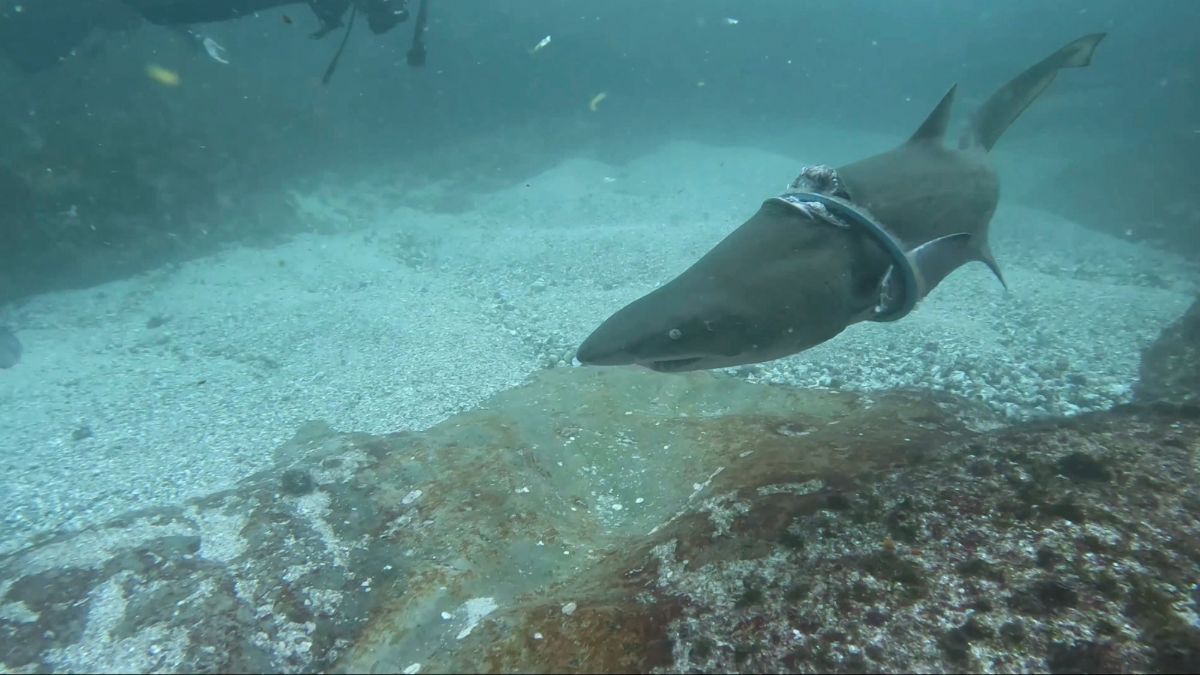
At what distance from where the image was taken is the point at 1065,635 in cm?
185

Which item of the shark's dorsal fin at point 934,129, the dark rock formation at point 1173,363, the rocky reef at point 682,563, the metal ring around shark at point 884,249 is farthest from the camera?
the dark rock formation at point 1173,363

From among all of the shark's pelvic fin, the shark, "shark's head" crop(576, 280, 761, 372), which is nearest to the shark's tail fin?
the shark

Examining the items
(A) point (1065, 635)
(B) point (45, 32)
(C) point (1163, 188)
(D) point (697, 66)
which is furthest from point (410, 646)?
(D) point (697, 66)

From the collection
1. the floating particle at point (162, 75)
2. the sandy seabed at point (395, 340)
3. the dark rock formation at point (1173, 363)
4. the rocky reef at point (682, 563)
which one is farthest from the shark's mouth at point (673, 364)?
the floating particle at point (162, 75)

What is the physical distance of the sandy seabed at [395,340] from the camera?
607 centimetres

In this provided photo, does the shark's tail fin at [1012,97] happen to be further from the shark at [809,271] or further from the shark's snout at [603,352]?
the shark's snout at [603,352]

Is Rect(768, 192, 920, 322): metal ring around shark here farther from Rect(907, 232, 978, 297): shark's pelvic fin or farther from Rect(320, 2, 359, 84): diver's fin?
Rect(320, 2, 359, 84): diver's fin

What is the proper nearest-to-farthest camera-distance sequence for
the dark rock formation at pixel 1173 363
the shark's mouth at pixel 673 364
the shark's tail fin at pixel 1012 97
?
the shark's mouth at pixel 673 364, the shark's tail fin at pixel 1012 97, the dark rock formation at pixel 1173 363

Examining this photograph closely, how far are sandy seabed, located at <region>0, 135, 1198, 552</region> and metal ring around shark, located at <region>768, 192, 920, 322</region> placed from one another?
3214 mm

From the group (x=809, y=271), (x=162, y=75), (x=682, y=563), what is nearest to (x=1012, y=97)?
(x=809, y=271)

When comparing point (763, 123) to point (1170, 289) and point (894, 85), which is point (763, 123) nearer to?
point (894, 85)

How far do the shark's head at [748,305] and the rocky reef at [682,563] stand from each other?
74cm

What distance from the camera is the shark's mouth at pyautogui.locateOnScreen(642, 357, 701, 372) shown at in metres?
2.62

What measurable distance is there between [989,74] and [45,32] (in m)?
37.9
